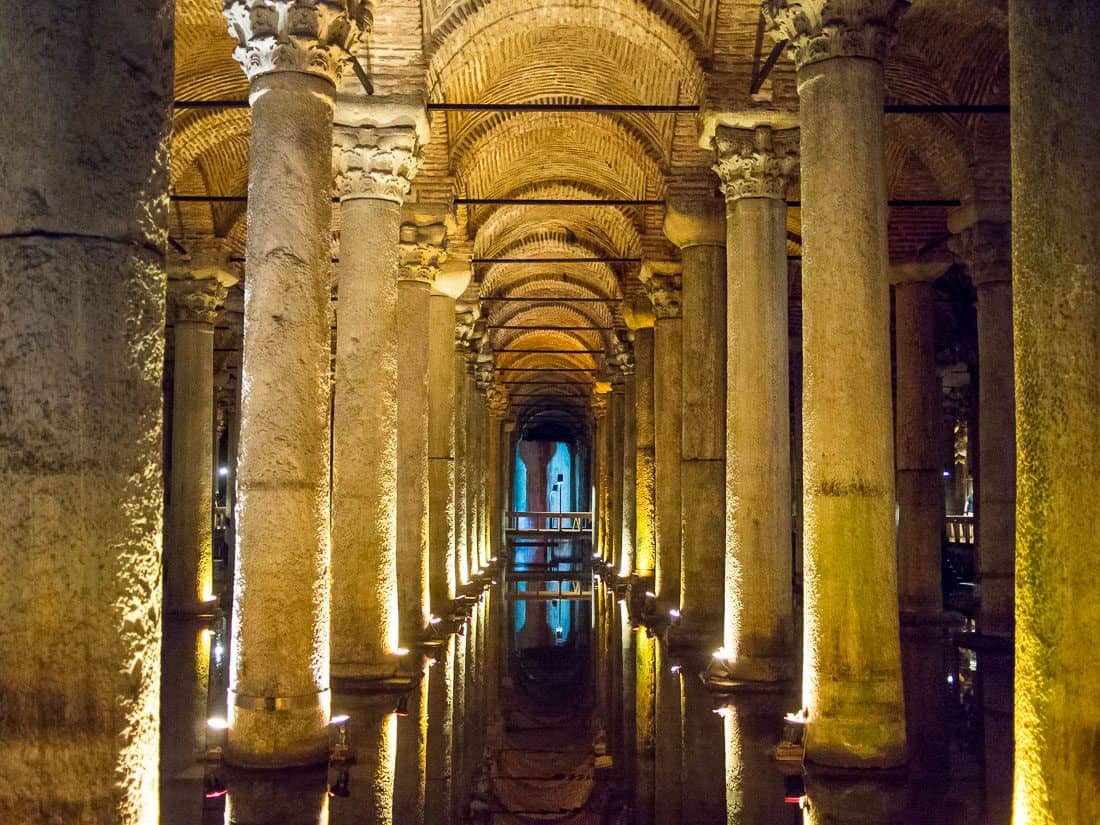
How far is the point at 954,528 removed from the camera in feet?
69.7

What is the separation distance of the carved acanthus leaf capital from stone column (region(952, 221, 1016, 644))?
385 inches

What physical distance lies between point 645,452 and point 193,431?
713 centimetres

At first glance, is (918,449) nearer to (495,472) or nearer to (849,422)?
(849,422)

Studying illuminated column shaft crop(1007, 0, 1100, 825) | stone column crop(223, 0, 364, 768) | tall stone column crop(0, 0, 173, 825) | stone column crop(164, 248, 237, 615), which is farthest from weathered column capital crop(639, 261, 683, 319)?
tall stone column crop(0, 0, 173, 825)

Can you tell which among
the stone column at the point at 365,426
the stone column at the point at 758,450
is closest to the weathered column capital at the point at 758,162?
the stone column at the point at 758,450

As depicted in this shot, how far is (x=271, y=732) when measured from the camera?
262 inches

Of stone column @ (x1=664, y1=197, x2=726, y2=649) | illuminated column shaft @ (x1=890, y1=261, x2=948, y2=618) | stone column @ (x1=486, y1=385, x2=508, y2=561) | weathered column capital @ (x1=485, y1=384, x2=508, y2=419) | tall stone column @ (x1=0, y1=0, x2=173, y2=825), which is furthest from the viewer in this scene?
weathered column capital @ (x1=485, y1=384, x2=508, y2=419)

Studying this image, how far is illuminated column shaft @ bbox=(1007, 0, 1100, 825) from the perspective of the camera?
364 centimetres

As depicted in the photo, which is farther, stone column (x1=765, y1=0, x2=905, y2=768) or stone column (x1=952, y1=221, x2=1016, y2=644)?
stone column (x1=952, y1=221, x2=1016, y2=644)

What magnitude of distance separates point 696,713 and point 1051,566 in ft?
17.5

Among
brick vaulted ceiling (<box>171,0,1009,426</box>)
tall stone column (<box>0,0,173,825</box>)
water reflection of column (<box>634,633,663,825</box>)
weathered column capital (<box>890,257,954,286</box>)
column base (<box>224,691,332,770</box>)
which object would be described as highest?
brick vaulted ceiling (<box>171,0,1009,426</box>)

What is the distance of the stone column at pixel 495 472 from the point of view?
29.9 meters

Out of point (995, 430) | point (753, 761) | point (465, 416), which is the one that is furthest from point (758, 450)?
point (465, 416)

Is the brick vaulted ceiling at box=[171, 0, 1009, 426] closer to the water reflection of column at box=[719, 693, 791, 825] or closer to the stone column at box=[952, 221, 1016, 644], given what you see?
the stone column at box=[952, 221, 1016, 644]
